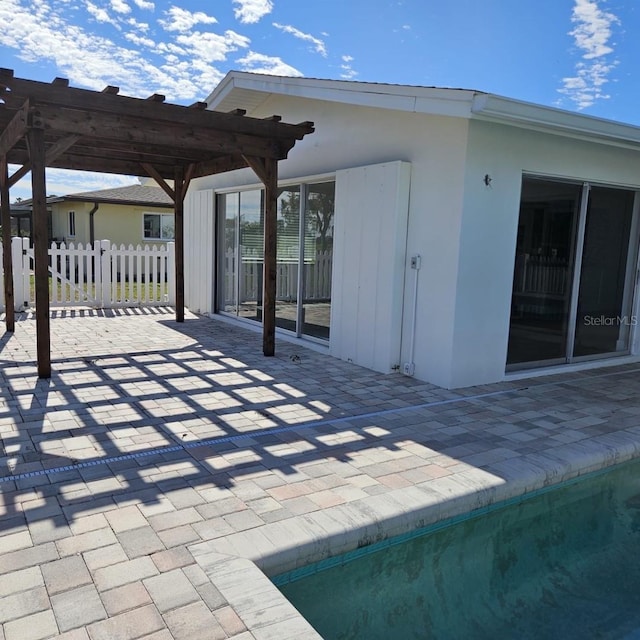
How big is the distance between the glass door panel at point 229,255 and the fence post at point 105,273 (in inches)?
103


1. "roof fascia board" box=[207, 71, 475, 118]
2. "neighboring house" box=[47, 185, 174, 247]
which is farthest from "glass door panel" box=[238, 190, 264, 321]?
"neighboring house" box=[47, 185, 174, 247]

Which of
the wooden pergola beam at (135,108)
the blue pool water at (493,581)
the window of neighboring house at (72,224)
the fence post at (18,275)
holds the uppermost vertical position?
the wooden pergola beam at (135,108)

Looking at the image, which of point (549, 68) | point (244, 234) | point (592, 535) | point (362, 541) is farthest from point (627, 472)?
point (549, 68)

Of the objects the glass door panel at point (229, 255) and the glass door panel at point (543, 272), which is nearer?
the glass door panel at point (543, 272)

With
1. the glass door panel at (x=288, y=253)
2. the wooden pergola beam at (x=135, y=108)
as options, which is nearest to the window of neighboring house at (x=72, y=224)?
the glass door panel at (x=288, y=253)

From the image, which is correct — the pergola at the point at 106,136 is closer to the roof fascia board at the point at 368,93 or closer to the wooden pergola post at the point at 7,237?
the wooden pergola post at the point at 7,237

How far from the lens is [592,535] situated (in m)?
3.26

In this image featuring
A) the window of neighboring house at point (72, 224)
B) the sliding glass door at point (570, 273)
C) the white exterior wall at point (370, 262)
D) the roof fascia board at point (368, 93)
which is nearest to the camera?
the roof fascia board at point (368, 93)

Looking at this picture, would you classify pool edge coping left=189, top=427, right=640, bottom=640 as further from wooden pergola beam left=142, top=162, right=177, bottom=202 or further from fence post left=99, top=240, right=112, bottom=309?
fence post left=99, top=240, right=112, bottom=309

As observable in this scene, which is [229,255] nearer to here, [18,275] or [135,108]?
[18,275]

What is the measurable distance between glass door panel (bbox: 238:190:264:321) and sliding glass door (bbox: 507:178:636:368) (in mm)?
4117

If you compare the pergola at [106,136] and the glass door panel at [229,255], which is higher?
the pergola at [106,136]

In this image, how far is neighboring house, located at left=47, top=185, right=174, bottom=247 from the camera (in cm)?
2094

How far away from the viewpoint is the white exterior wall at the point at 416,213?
535 cm
